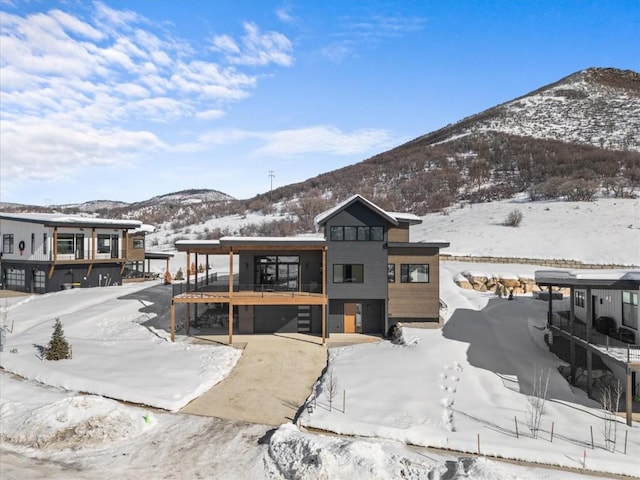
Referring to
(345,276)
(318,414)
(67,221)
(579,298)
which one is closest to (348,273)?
(345,276)

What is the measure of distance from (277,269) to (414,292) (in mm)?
8126

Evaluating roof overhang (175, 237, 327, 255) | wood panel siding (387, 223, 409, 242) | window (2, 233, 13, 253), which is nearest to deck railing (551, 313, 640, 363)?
wood panel siding (387, 223, 409, 242)

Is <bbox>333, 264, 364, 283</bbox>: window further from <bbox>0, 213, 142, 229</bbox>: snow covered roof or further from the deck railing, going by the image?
<bbox>0, 213, 142, 229</bbox>: snow covered roof

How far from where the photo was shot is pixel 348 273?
2478 cm

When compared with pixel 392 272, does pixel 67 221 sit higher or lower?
higher

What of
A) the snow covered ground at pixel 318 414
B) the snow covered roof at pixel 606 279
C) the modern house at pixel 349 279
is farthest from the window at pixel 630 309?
the modern house at pixel 349 279

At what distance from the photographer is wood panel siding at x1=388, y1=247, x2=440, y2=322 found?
984 inches

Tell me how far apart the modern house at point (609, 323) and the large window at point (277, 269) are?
13.2 m

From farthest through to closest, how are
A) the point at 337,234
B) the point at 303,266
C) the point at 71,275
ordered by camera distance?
the point at 71,275
the point at 303,266
the point at 337,234

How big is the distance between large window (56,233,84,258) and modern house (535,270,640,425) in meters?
32.4

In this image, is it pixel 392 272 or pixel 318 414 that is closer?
pixel 318 414

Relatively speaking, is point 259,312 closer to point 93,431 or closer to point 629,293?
point 93,431

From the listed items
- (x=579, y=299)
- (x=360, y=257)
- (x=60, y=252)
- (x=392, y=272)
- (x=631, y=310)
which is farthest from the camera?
(x=60, y=252)

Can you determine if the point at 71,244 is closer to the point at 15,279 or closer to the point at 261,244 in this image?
the point at 15,279
